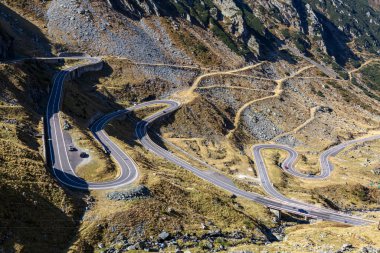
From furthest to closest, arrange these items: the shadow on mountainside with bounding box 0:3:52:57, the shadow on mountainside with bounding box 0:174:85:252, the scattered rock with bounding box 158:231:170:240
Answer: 1. the shadow on mountainside with bounding box 0:3:52:57
2. the scattered rock with bounding box 158:231:170:240
3. the shadow on mountainside with bounding box 0:174:85:252

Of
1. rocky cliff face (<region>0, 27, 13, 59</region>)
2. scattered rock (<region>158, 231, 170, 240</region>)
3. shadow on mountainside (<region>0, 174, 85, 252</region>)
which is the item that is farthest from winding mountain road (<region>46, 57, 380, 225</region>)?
scattered rock (<region>158, 231, 170, 240</region>)

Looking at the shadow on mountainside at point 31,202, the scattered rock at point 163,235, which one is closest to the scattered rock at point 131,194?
the shadow on mountainside at point 31,202

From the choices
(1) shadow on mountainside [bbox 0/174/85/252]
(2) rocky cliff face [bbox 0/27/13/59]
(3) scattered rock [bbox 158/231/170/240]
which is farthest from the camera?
(2) rocky cliff face [bbox 0/27/13/59]

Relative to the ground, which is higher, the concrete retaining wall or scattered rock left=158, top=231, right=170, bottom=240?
the concrete retaining wall

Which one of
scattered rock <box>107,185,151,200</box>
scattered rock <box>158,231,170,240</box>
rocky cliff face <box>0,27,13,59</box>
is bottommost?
scattered rock <box>158,231,170,240</box>

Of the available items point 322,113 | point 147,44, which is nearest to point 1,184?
point 147,44

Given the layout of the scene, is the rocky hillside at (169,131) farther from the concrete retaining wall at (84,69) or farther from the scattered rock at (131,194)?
the concrete retaining wall at (84,69)

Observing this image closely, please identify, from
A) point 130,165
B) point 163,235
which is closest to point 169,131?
point 130,165

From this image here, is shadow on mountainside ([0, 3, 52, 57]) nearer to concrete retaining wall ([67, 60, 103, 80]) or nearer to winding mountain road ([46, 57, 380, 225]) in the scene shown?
concrete retaining wall ([67, 60, 103, 80])

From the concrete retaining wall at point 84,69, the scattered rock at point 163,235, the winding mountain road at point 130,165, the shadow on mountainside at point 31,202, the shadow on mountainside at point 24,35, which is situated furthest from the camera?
the shadow on mountainside at point 24,35
